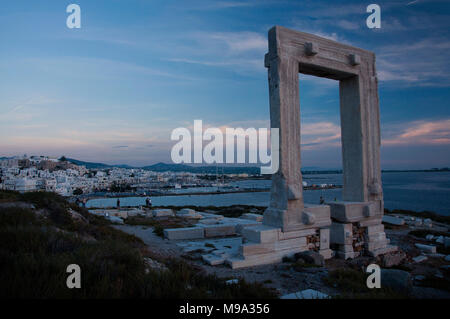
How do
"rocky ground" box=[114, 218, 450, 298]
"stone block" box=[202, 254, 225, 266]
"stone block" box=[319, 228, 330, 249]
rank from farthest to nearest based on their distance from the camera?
"stone block" box=[319, 228, 330, 249] → "stone block" box=[202, 254, 225, 266] → "rocky ground" box=[114, 218, 450, 298]

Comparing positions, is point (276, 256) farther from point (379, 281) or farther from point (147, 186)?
point (147, 186)

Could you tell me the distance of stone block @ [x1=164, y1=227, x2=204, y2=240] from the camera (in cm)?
1017

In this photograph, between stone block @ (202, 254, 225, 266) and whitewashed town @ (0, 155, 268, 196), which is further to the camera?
whitewashed town @ (0, 155, 268, 196)

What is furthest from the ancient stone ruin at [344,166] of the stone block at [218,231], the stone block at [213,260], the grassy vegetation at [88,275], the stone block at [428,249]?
the stone block at [218,231]

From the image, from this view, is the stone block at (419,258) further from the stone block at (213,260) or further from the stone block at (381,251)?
the stone block at (213,260)

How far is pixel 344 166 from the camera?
934cm

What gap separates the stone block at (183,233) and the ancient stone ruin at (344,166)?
140 inches

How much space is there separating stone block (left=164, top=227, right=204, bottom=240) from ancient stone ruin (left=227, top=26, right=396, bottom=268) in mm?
3545

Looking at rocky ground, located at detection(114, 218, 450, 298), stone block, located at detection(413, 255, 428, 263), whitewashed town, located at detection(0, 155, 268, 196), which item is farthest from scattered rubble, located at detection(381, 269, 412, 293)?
whitewashed town, located at detection(0, 155, 268, 196)

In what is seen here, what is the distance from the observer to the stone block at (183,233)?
10172 mm

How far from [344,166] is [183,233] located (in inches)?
233

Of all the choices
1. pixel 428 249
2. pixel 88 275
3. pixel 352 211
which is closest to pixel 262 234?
pixel 352 211

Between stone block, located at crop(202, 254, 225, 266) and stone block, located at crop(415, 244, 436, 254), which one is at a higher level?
stone block, located at crop(202, 254, 225, 266)

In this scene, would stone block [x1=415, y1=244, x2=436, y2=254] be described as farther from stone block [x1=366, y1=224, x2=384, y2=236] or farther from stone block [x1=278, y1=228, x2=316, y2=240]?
stone block [x1=278, y1=228, x2=316, y2=240]
